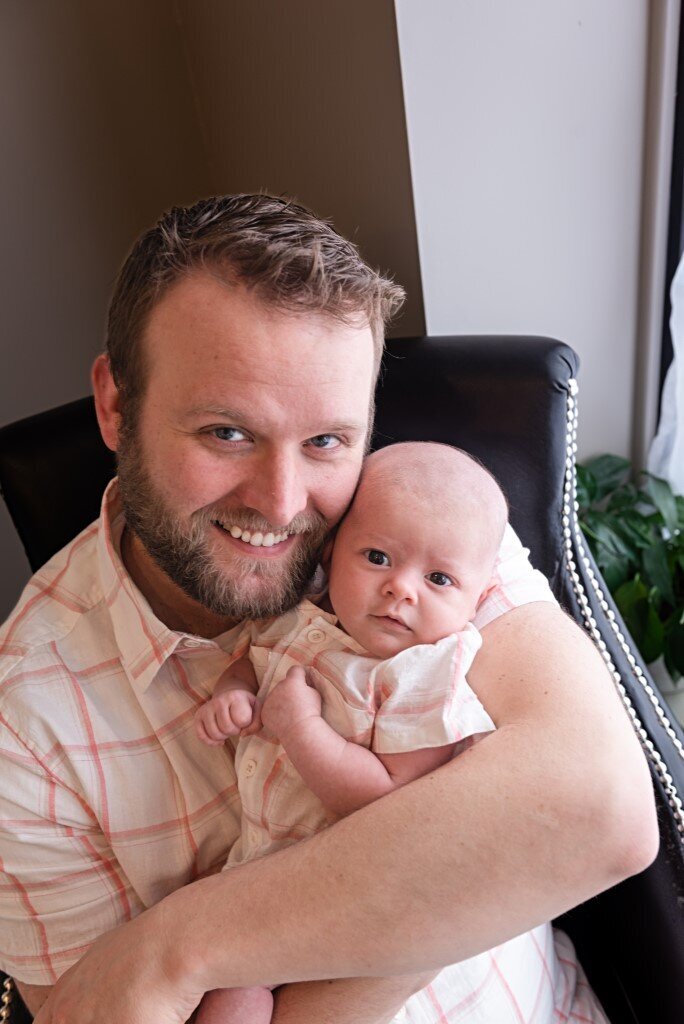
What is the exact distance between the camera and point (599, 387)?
1.79 meters

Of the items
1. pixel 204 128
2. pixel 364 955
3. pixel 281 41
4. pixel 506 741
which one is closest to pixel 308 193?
pixel 281 41

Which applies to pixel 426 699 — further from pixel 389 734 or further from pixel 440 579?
pixel 440 579

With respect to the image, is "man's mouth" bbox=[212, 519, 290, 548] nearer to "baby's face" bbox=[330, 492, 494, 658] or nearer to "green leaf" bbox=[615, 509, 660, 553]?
"baby's face" bbox=[330, 492, 494, 658]

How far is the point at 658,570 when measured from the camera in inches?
67.2

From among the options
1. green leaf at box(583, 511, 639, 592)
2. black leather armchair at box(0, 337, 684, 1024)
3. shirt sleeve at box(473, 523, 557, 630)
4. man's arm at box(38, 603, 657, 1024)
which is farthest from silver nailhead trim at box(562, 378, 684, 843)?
green leaf at box(583, 511, 639, 592)

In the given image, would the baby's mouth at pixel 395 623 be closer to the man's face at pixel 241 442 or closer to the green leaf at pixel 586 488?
the man's face at pixel 241 442

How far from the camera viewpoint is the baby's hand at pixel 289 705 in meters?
0.94

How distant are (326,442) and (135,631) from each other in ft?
1.09

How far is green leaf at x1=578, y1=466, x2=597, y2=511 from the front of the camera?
1739mm

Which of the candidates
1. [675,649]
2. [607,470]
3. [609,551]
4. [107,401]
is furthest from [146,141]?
[675,649]

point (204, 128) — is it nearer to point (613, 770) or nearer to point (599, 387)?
point (599, 387)

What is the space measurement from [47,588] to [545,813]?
2.25ft

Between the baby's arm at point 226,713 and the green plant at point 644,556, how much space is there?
3.00ft

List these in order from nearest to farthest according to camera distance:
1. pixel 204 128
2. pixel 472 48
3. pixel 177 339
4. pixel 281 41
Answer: pixel 177 339 < pixel 472 48 < pixel 281 41 < pixel 204 128
